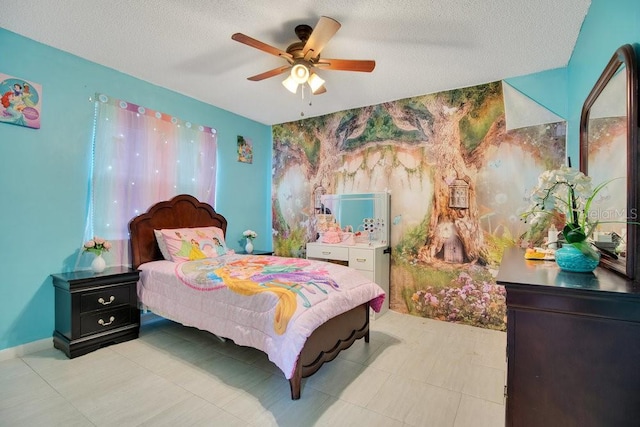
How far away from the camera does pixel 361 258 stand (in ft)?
11.7

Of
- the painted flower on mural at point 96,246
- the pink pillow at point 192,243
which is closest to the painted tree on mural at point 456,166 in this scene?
the pink pillow at point 192,243

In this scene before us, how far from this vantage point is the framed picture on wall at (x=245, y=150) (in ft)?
14.4

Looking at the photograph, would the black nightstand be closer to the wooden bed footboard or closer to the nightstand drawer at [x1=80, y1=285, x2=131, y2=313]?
the nightstand drawer at [x1=80, y1=285, x2=131, y2=313]

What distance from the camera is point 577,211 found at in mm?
1549

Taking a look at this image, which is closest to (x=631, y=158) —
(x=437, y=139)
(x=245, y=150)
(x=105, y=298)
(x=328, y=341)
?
(x=328, y=341)

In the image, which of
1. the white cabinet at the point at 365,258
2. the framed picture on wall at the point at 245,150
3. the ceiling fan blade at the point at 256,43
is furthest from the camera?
the framed picture on wall at the point at 245,150

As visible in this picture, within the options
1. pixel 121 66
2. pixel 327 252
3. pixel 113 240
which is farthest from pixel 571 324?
pixel 121 66

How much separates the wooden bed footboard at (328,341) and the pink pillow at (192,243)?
5.90 feet

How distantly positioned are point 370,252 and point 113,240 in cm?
276

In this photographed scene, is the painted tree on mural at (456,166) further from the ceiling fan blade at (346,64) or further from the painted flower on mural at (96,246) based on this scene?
the painted flower on mural at (96,246)

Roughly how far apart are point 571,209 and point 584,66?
57.4 inches

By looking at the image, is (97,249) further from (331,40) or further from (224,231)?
(331,40)

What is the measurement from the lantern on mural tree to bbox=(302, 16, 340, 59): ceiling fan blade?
2.12 m

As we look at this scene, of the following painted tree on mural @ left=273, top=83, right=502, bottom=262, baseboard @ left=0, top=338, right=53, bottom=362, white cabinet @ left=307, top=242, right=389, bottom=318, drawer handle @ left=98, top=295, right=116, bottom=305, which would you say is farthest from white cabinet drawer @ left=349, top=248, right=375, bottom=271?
baseboard @ left=0, top=338, right=53, bottom=362
